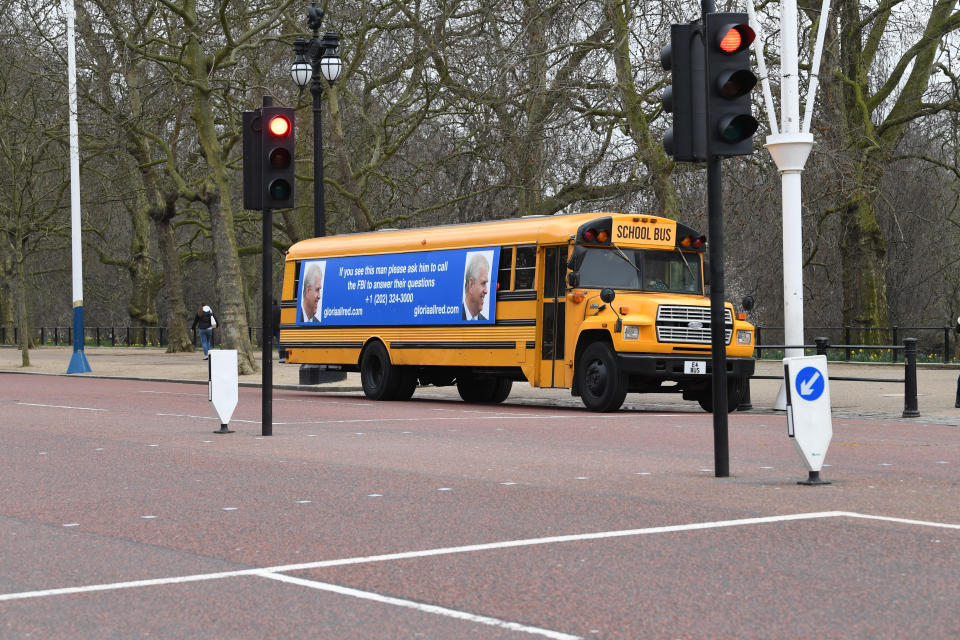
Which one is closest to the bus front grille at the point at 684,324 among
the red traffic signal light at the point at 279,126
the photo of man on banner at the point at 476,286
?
the photo of man on banner at the point at 476,286

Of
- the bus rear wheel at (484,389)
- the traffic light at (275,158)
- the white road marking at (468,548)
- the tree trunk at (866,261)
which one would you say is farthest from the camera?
the tree trunk at (866,261)

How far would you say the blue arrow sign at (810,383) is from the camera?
10367mm

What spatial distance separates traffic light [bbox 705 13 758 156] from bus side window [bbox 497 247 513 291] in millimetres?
11309

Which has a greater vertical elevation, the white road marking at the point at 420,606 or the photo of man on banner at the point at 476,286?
the photo of man on banner at the point at 476,286

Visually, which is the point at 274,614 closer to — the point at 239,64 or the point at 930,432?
the point at 930,432

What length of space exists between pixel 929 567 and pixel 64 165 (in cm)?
4389

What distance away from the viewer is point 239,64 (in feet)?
124

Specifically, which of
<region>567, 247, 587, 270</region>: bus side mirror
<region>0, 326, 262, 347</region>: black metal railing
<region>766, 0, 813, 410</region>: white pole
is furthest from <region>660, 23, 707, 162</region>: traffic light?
<region>0, 326, 262, 347</region>: black metal railing

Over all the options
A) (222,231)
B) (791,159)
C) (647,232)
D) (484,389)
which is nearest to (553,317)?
(647,232)

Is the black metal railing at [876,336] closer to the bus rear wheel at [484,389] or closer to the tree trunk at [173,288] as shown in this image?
the bus rear wheel at [484,389]

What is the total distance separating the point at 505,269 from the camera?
2194 cm

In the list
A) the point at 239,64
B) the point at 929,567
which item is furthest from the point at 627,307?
the point at 239,64

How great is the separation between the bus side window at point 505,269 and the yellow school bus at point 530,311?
0.03 metres

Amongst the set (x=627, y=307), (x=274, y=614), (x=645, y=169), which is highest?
(x=645, y=169)
